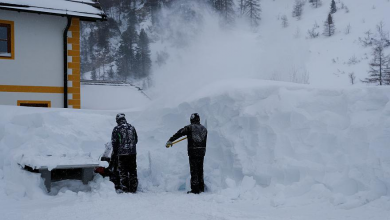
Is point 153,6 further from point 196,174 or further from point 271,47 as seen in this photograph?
point 196,174

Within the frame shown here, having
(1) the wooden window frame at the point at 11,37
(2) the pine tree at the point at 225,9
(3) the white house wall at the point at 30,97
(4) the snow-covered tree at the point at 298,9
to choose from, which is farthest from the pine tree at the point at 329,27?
(1) the wooden window frame at the point at 11,37

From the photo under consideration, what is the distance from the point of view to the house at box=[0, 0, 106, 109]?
1047cm

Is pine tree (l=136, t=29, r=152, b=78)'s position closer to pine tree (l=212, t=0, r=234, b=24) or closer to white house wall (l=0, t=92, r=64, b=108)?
pine tree (l=212, t=0, r=234, b=24)

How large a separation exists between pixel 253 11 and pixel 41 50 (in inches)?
1692

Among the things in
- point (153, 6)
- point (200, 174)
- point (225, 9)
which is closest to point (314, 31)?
point (225, 9)

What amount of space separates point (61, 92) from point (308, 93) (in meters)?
7.47

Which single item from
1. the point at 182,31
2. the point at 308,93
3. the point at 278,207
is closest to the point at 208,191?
the point at 278,207

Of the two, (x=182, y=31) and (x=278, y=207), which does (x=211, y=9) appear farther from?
(x=278, y=207)

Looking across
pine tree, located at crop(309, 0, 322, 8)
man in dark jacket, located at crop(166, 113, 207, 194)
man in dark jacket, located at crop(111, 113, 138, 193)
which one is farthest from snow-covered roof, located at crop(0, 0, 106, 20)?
pine tree, located at crop(309, 0, 322, 8)

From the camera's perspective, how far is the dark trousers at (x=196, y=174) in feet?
22.5

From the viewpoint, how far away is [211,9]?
51188mm

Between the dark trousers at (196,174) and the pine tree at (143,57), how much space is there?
3445cm

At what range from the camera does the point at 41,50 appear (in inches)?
428

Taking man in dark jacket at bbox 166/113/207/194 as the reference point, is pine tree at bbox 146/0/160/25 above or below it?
above
